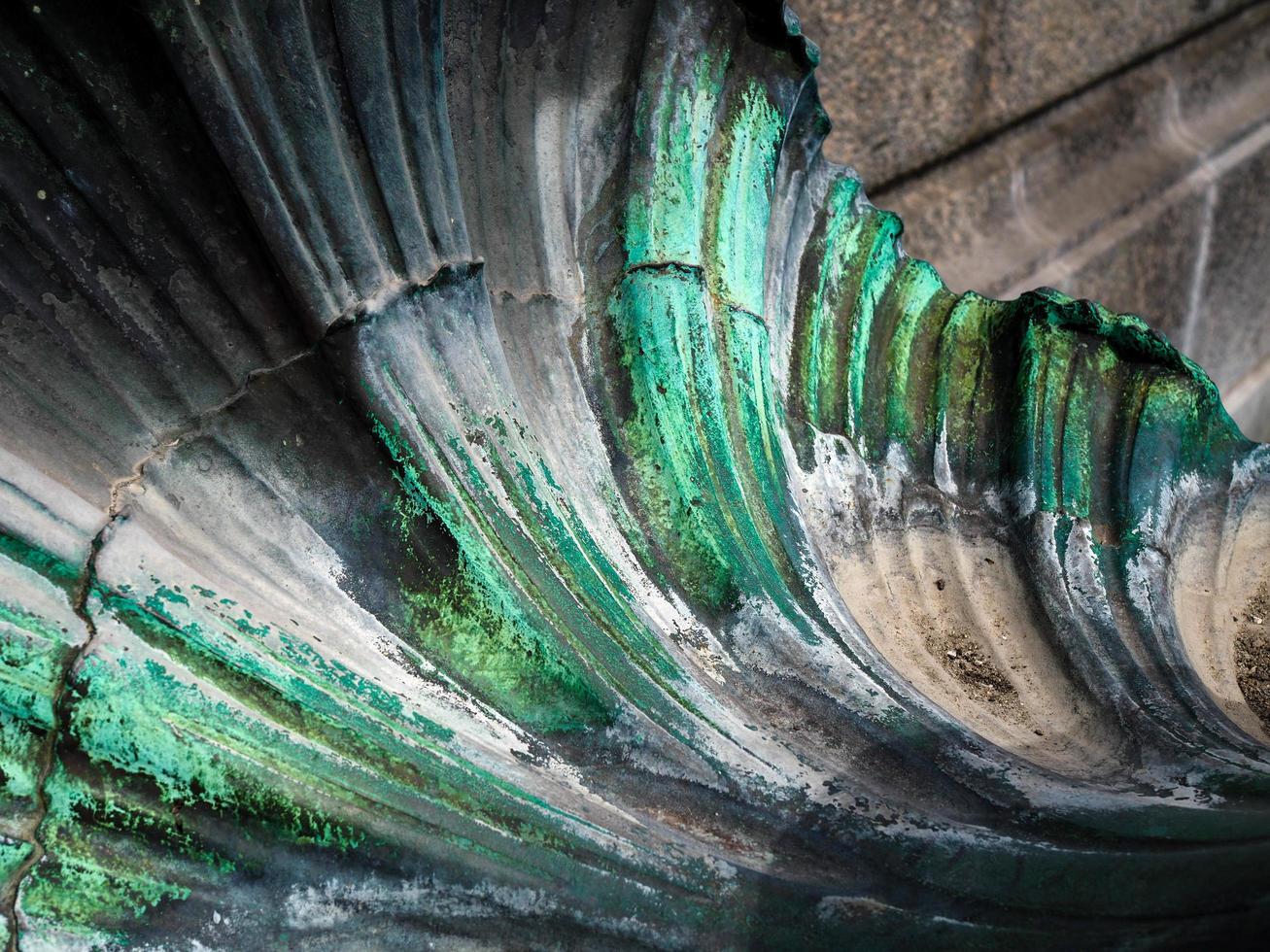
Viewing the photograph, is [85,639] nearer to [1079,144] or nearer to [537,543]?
[537,543]

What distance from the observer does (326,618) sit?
2.76ft

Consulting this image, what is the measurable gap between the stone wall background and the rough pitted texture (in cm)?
74

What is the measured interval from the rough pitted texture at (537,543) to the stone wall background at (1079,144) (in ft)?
2.42

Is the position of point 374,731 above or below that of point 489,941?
above

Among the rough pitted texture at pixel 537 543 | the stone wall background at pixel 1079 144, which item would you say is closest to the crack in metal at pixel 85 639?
the rough pitted texture at pixel 537 543

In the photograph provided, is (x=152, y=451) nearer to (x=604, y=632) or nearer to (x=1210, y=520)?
(x=604, y=632)

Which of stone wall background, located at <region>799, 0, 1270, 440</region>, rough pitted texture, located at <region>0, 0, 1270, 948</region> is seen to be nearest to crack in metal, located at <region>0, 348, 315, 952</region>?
rough pitted texture, located at <region>0, 0, 1270, 948</region>

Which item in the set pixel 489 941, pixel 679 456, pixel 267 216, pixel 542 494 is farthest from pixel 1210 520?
pixel 267 216

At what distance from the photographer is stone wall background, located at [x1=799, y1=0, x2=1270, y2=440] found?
1.79 m

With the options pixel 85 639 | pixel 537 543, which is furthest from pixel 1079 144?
pixel 85 639

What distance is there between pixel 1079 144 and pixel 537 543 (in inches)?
68.2

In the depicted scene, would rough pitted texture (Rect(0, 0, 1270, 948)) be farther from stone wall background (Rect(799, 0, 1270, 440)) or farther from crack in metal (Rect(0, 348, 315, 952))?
stone wall background (Rect(799, 0, 1270, 440))

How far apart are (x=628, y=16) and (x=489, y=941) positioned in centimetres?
80

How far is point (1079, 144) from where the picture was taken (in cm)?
218
